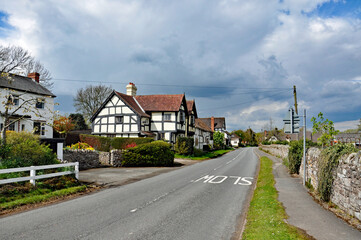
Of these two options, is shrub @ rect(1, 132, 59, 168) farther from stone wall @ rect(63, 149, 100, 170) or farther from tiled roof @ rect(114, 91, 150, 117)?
tiled roof @ rect(114, 91, 150, 117)

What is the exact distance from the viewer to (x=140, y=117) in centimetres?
3744

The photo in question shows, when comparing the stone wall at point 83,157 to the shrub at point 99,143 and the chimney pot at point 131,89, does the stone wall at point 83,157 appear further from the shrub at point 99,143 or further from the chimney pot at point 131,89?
the chimney pot at point 131,89

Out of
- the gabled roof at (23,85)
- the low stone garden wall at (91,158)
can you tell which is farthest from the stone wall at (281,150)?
the gabled roof at (23,85)

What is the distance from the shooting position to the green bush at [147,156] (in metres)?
24.3

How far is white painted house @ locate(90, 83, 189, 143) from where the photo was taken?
37.9m

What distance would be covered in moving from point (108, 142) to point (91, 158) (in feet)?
39.1

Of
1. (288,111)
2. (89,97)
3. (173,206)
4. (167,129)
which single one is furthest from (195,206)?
(89,97)

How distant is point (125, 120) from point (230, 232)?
3311cm

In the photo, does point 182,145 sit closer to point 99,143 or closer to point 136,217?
point 99,143

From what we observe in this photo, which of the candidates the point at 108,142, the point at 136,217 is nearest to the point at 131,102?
the point at 108,142

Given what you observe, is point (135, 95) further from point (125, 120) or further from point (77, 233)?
point (77, 233)

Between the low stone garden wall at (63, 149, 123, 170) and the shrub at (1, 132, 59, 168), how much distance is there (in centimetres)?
548

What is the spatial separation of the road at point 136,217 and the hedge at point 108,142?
2174 centimetres

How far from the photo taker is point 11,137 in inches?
590
